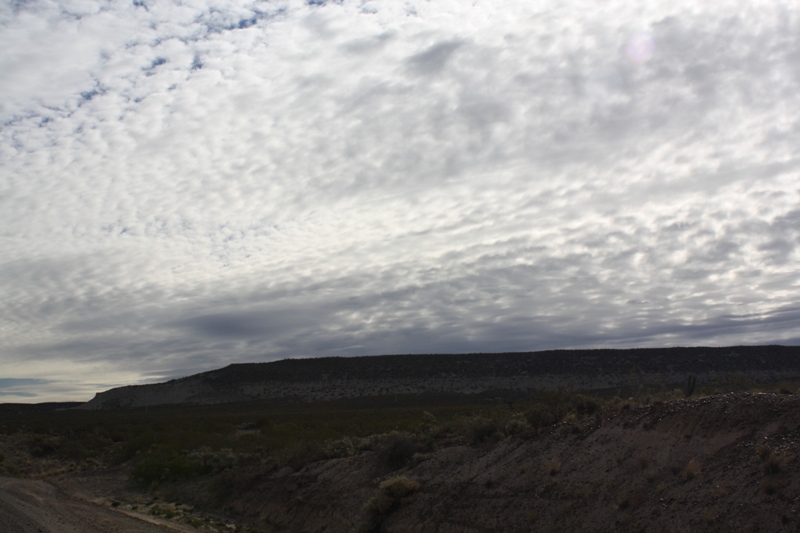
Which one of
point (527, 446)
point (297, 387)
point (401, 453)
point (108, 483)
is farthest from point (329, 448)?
point (297, 387)

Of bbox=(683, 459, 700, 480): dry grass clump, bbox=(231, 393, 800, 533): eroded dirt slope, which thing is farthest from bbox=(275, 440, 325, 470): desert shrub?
bbox=(683, 459, 700, 480): dry grass clump

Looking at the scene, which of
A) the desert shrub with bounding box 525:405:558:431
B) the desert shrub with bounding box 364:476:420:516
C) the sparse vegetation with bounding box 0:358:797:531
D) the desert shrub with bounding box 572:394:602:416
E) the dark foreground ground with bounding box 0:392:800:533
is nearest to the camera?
the dark foreground ground with bounding box 0:392:800:533

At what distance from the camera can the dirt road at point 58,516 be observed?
16.2 m

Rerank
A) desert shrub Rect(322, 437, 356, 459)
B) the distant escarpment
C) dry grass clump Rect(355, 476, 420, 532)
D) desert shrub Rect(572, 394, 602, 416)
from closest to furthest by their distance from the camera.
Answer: dry grass clump Rect(355, 476, 420, 532) → desert shrub Rect(572, 394, 602, 416) → desert shrub Rect(322, 437, 356, 459) → the distant escarpment

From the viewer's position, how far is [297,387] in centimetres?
9425

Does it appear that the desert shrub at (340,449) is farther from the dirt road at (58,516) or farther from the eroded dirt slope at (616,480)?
the dirt road at (58,516)

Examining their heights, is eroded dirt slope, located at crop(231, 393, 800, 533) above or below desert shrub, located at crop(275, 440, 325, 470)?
above

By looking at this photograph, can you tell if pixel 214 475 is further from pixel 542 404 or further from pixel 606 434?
pixel 606 434

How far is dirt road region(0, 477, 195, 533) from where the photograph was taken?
16172 mm

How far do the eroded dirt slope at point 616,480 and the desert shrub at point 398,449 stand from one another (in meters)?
0.40

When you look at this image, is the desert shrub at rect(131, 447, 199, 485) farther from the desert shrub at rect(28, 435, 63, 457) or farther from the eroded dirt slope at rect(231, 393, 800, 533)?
the desert shrub at rect(28, 435, 63, 457)

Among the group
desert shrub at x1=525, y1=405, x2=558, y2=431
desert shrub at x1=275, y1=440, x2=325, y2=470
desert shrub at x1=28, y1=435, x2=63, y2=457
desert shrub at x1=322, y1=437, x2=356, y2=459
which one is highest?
desert shrub at x1=525, y1=405, x2=558, y2=431

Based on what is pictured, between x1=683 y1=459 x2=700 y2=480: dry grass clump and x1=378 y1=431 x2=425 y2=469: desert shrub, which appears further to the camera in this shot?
x1=378 y1=431 x2=425 y2=469: desert shrub

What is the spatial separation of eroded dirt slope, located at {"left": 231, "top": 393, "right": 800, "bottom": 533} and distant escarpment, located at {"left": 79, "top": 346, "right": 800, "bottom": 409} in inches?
2048
